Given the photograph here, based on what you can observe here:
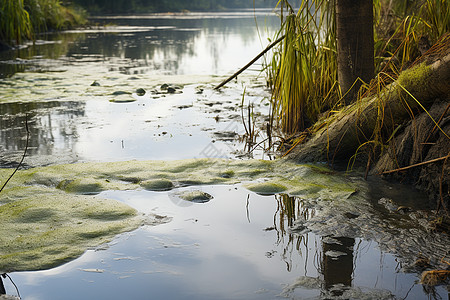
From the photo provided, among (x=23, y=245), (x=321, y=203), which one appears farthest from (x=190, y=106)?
(x=23, y=245)

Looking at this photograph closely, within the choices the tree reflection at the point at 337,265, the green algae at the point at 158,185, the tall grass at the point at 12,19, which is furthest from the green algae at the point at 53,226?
the tall grass at the point at 12,19

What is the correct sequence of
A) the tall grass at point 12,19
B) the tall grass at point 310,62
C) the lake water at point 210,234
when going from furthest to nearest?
the tall grass at point 12,19 < the tall grass at point 310,62 < the lake water at point 210,234

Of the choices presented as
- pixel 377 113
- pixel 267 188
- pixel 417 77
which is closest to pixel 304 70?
pixel 377 113

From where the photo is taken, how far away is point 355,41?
3184mm

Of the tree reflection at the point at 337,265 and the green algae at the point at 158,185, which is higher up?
the green algae at the point at 158,185

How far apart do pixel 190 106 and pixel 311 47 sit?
1.55m

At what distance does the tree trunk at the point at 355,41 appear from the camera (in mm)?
3168

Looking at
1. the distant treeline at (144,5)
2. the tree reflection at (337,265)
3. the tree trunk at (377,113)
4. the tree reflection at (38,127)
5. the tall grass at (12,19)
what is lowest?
the tree reflection at (337,265)

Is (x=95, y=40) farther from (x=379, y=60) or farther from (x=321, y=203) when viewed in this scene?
(x=321, y=203)

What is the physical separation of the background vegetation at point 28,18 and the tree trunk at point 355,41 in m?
6.27

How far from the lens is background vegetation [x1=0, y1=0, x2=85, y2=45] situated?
8.21 m

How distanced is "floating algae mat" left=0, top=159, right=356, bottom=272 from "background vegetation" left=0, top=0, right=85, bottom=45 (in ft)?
20.3

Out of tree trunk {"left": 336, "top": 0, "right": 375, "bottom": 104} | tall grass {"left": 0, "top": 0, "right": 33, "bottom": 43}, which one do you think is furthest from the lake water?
tall grass {"left": 0, "top": 0, "right": 33, "bottom": 43}

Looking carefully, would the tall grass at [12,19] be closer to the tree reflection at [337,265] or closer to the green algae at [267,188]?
the green algae at [267,188]
